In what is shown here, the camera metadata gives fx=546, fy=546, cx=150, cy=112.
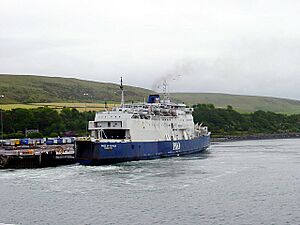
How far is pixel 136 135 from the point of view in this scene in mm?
66750

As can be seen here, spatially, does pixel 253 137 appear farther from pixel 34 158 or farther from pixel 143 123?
pixel 34 158

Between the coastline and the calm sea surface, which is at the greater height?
the coastline

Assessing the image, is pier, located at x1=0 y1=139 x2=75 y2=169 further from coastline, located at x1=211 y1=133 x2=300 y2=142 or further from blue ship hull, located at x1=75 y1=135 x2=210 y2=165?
coastline, located at x1=211 y1=133 x2=300 y2=142

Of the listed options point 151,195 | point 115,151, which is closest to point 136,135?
point 115,151

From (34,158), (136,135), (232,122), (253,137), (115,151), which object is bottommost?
(253,137)

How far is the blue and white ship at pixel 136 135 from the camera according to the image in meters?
62.3

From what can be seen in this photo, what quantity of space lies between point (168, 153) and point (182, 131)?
937 cm

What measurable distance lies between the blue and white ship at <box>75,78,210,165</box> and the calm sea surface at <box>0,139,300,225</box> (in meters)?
1.88

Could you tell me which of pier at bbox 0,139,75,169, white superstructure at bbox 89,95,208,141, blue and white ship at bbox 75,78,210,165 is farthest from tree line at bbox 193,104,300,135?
pier at bbox 0,139,75,169

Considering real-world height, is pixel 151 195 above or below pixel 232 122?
below

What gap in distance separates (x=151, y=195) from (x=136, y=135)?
24.5 meters

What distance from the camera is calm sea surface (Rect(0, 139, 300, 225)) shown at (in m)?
34.8

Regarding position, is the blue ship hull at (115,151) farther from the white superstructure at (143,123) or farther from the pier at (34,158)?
the pier at (34,158)

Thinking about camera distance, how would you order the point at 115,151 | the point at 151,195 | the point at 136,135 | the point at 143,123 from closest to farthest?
1. the point at 151,195
2. the point at 115,151
3. the point at 136,135
4. the point at 143,123
